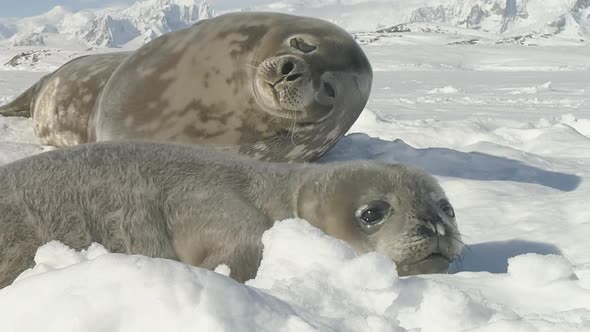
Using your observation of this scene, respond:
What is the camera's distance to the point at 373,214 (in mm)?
1921

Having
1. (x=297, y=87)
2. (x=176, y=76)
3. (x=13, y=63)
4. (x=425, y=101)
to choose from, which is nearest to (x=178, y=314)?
(x=297, y=87)

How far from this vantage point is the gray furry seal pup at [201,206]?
169cm

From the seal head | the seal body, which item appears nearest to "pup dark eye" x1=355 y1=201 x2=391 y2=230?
the seal head

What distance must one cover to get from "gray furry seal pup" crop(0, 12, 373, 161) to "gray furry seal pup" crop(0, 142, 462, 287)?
1.05 metres

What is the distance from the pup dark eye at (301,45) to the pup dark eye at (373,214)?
1.40 m

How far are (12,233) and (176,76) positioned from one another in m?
1.85

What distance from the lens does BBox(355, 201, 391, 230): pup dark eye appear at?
1.92 metres

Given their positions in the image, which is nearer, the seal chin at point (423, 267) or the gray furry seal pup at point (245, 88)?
the seal chin at point (423, 267)

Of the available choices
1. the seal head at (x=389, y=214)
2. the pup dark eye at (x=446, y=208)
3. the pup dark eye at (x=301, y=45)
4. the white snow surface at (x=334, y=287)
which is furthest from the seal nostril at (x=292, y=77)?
the pup dark eye at (x=446, y=208)

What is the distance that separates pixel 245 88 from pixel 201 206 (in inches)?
57.6

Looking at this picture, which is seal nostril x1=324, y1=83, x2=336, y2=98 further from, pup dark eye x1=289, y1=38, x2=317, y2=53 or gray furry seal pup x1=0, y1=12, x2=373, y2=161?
pup dark eye x1=289, y1=38, x2=317, y2=53

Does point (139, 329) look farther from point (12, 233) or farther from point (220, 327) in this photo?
point (12, 233)

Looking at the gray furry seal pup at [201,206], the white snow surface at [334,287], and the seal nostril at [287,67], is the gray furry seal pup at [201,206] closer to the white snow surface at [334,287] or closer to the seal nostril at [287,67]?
the white snow surface at [334,287]

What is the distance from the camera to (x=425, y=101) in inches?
434
